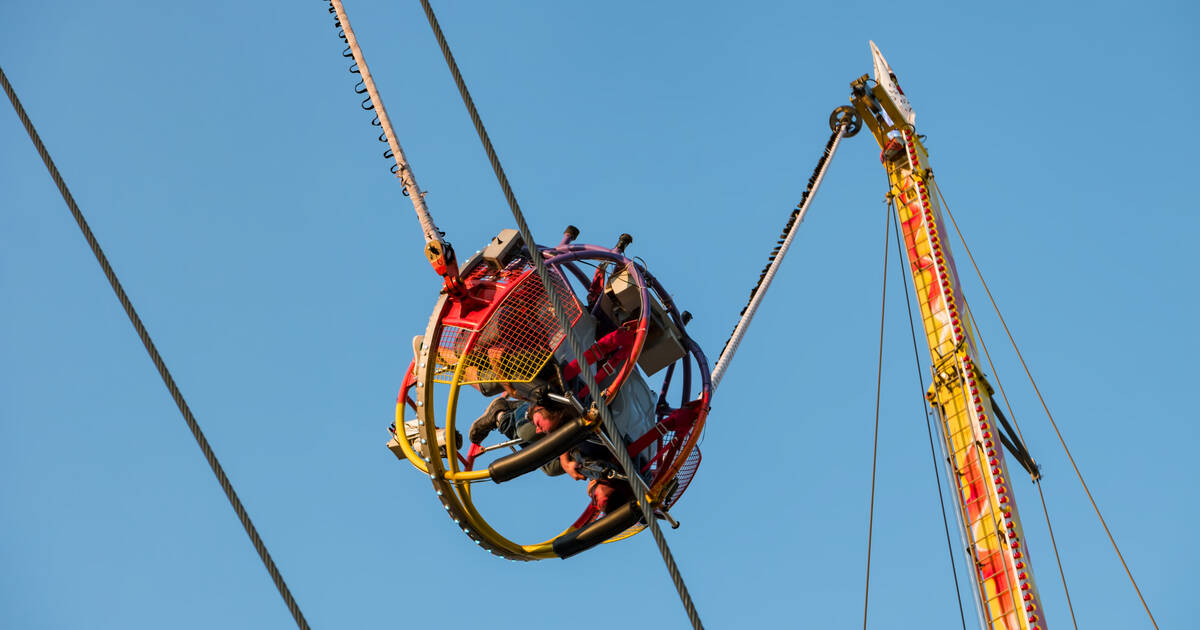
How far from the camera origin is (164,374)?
12.2 metres

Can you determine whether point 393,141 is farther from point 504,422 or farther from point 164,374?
point 164,374

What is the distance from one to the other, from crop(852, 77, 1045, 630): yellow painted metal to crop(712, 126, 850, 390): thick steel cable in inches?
44.1

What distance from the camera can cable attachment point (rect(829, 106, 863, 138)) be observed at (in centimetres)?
2517

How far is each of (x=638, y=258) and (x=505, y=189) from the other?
5407 mm

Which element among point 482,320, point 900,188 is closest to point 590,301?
point 482,320

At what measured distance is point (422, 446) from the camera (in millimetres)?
16422

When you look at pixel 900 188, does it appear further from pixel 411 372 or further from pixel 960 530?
pixel 411 372

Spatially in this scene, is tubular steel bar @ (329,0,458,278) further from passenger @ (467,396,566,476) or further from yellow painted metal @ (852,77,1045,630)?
yellow painted metal @ (852,77,1045,630)

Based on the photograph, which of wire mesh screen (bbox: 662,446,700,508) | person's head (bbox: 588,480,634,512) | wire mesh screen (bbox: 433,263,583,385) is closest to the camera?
wire mesh screen (bbox: 433,263,583,385)

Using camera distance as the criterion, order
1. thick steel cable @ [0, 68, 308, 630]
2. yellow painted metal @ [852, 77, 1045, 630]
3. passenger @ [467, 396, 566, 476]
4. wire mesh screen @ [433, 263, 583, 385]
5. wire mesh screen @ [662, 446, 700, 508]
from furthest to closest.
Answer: yellow painted metal @ [852, 77, 1045, 630]
wire mesh screen @ [662, 446, 700, 508]
passenger @ [467, 396, 566, 476]
wire mesh screen @ [433, 263, 583, 385]
thick steel cable @ [0, 68, 308, 630]

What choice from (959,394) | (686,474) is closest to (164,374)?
(686,474)

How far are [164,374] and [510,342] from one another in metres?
5.04

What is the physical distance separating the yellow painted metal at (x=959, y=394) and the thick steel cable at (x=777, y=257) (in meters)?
1.12

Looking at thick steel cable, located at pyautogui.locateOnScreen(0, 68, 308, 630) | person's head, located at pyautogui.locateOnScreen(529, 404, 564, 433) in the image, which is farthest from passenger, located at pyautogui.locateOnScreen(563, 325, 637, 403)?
thick steel cable, located at pyautogui.locateOnScreen(0, 68, 308, 630)
